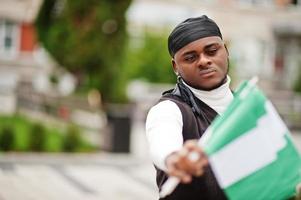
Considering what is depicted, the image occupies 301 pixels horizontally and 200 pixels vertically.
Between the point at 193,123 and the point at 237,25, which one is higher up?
the point at 193,123

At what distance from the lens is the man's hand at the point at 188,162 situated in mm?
1689

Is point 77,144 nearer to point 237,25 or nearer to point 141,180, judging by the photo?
point 141,180

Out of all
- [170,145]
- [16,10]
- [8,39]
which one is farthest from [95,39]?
[16,10]

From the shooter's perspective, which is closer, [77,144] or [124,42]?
[77,144]

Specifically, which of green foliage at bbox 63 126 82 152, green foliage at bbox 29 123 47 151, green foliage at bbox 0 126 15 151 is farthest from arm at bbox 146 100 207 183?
green foliage at bbox 63 126 82 152

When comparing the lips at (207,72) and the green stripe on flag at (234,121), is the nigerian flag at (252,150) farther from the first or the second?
the lips at (207,72)

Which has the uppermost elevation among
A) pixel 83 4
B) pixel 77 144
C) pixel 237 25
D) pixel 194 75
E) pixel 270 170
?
pixel 194 75

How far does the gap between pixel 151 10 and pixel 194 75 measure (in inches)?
1091

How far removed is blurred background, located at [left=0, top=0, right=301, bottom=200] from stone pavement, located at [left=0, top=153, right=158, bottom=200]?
0.02 m

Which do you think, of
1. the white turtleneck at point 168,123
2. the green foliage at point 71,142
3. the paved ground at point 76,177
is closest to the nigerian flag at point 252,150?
the white turtleneck at point 168,123

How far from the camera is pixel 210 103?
2211 mm

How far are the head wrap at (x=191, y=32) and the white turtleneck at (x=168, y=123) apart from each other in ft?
0.56

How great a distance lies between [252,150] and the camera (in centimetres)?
182

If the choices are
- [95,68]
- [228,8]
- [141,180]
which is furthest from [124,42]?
[228,8]
